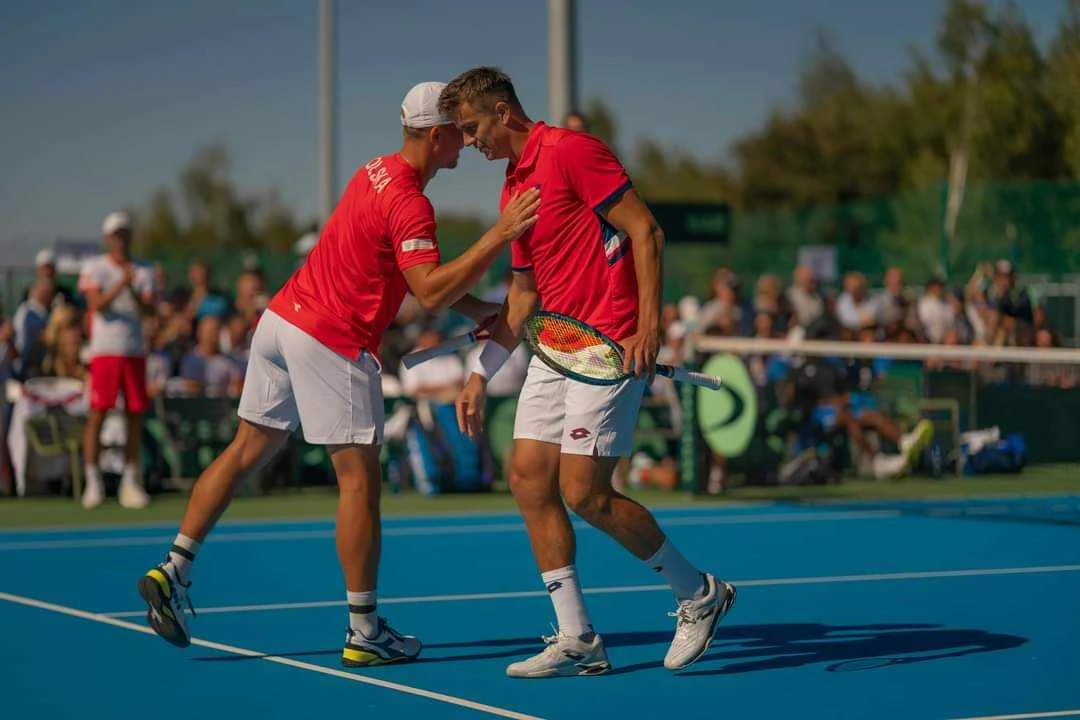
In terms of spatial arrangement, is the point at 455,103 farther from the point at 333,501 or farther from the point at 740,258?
the point at 740,258

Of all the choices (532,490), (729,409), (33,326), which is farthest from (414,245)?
(33,326)

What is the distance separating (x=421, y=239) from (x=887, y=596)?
3.43 metres

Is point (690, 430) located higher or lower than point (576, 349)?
lower

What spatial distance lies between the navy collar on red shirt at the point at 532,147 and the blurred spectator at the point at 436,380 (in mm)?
8569

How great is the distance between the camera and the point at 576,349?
6.70m

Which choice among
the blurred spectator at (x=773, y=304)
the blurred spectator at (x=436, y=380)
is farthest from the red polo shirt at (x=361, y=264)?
the blurred spectator at (x=773, y=304)

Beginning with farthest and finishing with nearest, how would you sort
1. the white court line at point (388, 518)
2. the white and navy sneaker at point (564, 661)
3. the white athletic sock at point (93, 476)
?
the white athletic sock at point (93, 476) < the white court line at point (388, 518) < the white and navy sneaker at point (564, 661)

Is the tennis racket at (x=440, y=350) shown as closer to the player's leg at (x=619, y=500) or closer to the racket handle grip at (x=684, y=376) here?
the player's leg at (x=619, y=500)

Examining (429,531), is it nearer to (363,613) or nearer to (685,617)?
(363,613)

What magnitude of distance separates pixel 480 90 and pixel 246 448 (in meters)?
1.75

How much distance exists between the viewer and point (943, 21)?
6044 cm

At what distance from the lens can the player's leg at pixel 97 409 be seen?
13672mm

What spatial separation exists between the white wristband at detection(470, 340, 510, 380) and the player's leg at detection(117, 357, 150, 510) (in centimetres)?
731

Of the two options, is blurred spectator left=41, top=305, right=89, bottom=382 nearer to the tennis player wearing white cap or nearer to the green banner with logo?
the green banner with logo
